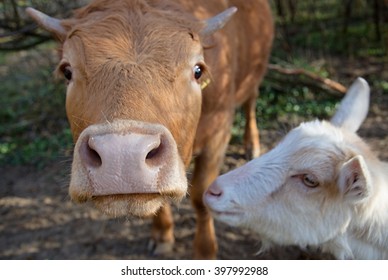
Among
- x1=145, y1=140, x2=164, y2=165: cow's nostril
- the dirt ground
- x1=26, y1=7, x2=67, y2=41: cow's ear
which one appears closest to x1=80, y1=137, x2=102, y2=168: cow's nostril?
x1=145, y1=140, x2=164, y2=165: cow's nostril

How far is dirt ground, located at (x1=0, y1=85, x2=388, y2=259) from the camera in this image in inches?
188

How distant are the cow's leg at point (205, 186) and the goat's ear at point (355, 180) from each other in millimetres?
1655

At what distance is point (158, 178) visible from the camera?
2488mm

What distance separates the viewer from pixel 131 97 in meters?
2.66

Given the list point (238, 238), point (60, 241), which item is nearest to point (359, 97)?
point (238, 238)

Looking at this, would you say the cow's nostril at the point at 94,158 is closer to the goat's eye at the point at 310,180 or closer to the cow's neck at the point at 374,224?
the goat's eye at the point at 310,180

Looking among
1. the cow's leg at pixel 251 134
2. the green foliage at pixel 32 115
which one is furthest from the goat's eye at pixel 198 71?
the green foliage at pixel 32 115

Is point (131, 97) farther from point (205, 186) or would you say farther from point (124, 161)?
point (205, 186)

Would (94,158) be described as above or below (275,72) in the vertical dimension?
above

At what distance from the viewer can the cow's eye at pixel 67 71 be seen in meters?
3.08

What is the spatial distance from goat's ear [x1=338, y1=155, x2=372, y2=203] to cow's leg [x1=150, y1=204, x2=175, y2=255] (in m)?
2.28

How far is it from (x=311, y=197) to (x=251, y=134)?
3.09m

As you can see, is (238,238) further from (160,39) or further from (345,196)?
(160,39)

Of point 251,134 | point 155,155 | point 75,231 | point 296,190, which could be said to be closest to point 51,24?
point 155,155
